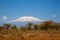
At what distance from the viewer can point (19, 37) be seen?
8000mm

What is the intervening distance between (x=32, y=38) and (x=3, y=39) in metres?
1.38

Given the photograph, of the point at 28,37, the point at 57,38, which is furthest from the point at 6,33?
the point at 57,38

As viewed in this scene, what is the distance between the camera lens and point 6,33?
28.5ft

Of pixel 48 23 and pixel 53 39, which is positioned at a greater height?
pixel 48 23

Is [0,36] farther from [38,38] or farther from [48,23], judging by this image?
[48,23]

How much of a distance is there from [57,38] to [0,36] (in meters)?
2.82

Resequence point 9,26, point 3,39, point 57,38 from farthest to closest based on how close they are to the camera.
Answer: point 9,26
point 57,38
point 3,39

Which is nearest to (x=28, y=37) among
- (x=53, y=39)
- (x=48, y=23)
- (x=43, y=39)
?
(x=43, y=39)

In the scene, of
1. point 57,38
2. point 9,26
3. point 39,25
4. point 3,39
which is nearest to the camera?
point 3,39

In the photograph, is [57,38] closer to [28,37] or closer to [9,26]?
[28,37]

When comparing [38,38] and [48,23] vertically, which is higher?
[48,23]

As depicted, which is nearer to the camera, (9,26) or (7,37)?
(7,37)

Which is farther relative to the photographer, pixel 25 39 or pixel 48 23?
pixel 48 23

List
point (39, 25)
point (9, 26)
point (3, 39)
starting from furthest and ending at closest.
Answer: point (39, 25) → point (9, 26) → point (3, 39)
